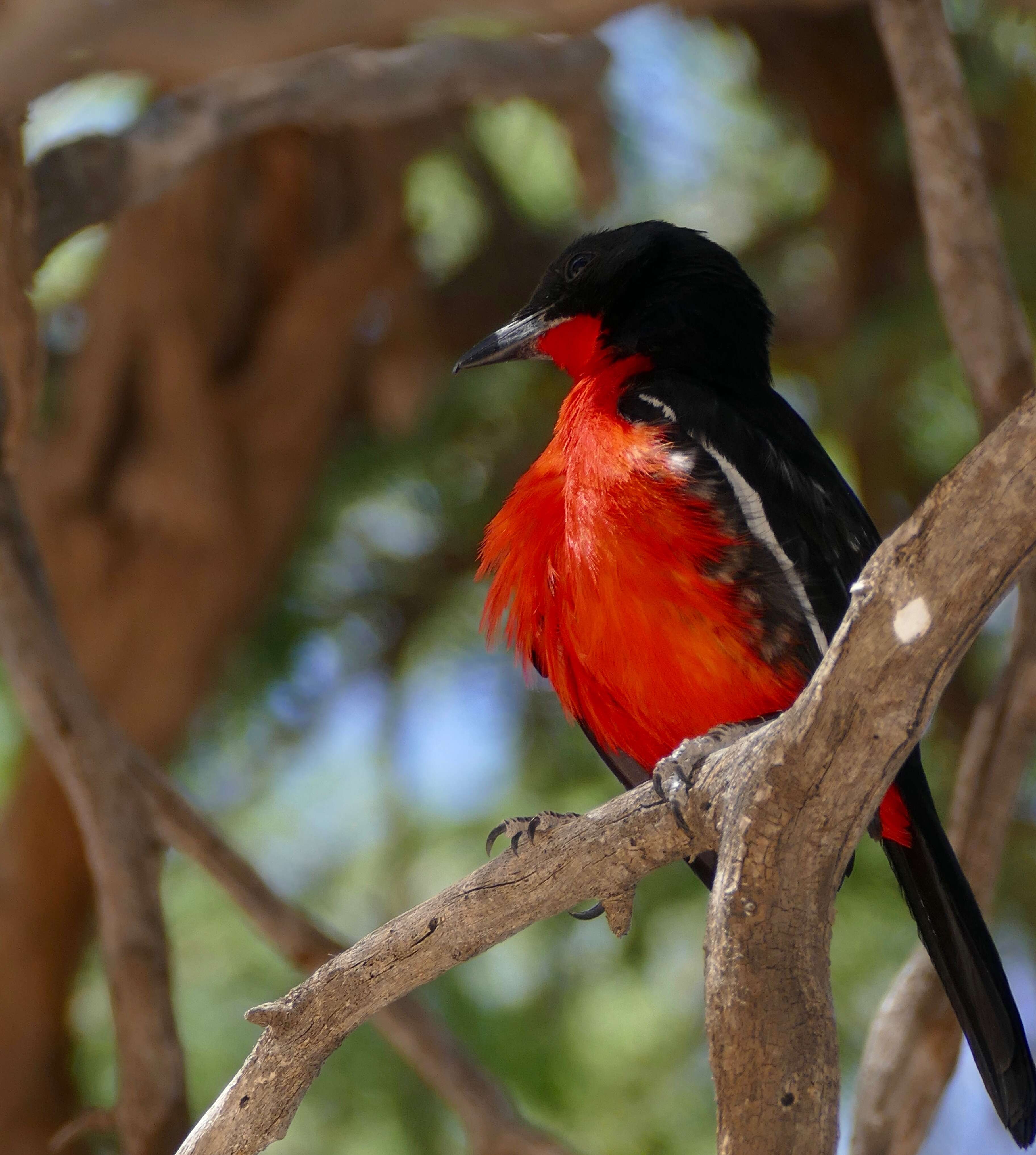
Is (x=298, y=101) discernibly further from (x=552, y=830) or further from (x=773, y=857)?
(x=773, y=857)

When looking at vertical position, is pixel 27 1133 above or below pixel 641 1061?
above

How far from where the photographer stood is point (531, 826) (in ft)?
7.09

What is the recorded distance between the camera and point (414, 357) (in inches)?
197

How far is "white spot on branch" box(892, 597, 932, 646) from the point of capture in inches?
62.2

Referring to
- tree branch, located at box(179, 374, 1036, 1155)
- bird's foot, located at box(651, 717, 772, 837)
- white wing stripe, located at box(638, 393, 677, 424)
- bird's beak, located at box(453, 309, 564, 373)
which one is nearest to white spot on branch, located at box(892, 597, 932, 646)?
tree branch, located at box(179, 374, 1036, 1155)

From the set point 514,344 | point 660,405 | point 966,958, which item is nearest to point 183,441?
point 514,344

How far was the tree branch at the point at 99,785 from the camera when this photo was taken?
302cm

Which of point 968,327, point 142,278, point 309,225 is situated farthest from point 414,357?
point 968,327

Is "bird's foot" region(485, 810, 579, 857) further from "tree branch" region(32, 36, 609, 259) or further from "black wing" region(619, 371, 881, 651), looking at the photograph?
"tree branch" region(32, 36, 609, 259)

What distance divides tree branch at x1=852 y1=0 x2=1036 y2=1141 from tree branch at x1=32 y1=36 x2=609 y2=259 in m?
1.43

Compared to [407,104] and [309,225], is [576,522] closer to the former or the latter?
[407,104]

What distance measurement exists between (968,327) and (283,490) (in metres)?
2.58

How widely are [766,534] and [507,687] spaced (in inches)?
111

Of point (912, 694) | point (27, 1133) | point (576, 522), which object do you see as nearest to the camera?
point (912, 694)
